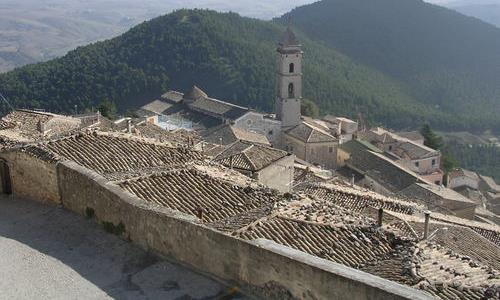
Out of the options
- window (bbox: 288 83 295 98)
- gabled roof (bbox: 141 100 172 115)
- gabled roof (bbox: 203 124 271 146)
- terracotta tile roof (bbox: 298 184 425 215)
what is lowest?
gabled roof (bbox: 141 100 172 115)

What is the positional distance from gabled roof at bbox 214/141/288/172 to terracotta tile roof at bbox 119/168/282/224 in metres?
10.9

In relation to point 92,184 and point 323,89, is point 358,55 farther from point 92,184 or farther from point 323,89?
point 92,184

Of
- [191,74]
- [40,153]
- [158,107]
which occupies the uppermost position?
[40,153]

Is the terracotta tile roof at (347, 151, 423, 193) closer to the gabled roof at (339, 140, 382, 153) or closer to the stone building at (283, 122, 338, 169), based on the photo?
the gabled roof at (339, 140, 382, 153)

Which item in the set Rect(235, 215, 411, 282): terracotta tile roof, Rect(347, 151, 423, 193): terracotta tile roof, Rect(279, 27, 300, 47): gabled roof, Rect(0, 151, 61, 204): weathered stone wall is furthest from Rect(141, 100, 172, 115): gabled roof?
Rect(235, 215, 411, 282): terracotta tile roof

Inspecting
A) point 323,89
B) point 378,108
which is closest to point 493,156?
point 378,108

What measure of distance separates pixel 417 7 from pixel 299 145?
338 feet

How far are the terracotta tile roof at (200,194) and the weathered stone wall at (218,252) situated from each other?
87cm

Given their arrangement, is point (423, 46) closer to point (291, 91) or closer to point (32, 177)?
point (291, 91)

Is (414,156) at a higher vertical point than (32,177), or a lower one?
lower

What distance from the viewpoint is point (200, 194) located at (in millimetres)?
10266

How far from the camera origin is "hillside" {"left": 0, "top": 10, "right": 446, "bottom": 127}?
2827 inches

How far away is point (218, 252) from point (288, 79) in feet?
135

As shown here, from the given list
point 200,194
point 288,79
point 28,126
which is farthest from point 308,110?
point 200,194
